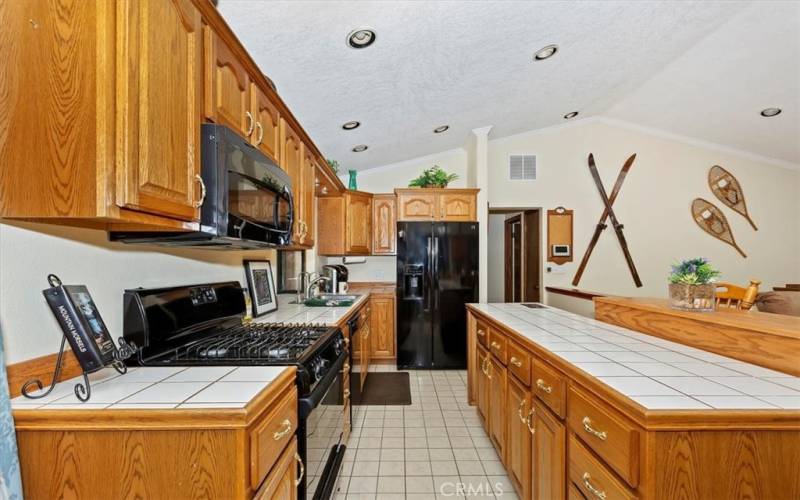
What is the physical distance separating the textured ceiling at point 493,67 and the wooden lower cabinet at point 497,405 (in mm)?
2097

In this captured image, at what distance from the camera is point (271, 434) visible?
92 cm

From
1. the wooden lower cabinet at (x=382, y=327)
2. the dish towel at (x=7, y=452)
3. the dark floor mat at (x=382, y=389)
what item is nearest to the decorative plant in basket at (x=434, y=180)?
the wooden lower cabinet at (x=382, y=327)

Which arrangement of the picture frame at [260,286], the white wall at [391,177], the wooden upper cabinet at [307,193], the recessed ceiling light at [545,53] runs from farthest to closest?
the white wall at [391,177], the recessed ceiling light at [545,53], the wooden upper cabinet at [307,193], the picture frame at [260,286]

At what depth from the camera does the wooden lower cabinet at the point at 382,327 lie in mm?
4059

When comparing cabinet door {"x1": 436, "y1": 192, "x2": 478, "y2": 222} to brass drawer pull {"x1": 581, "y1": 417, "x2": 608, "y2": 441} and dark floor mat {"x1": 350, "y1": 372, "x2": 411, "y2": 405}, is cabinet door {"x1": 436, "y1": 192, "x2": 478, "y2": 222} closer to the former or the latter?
dark floor mat {"x1": 350, "y1": 372, "x2": 411, "y2": 405}

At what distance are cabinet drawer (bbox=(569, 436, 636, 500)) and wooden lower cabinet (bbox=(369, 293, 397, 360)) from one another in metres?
3.05

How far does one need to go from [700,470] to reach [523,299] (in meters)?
4.49

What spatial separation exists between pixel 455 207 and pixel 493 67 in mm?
1622

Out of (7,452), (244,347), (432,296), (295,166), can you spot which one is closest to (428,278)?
(432,296)

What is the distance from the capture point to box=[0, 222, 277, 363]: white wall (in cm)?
86

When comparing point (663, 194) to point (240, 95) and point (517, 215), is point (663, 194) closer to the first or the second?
point (517, 215)

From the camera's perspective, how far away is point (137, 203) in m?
0.81

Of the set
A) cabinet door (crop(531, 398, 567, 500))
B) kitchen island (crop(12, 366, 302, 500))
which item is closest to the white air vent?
cabinet door (crop(531, 398, 567, 500))

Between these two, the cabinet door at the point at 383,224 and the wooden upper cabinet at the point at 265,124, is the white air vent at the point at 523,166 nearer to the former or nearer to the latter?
the cabinet door at the point at 383,224
